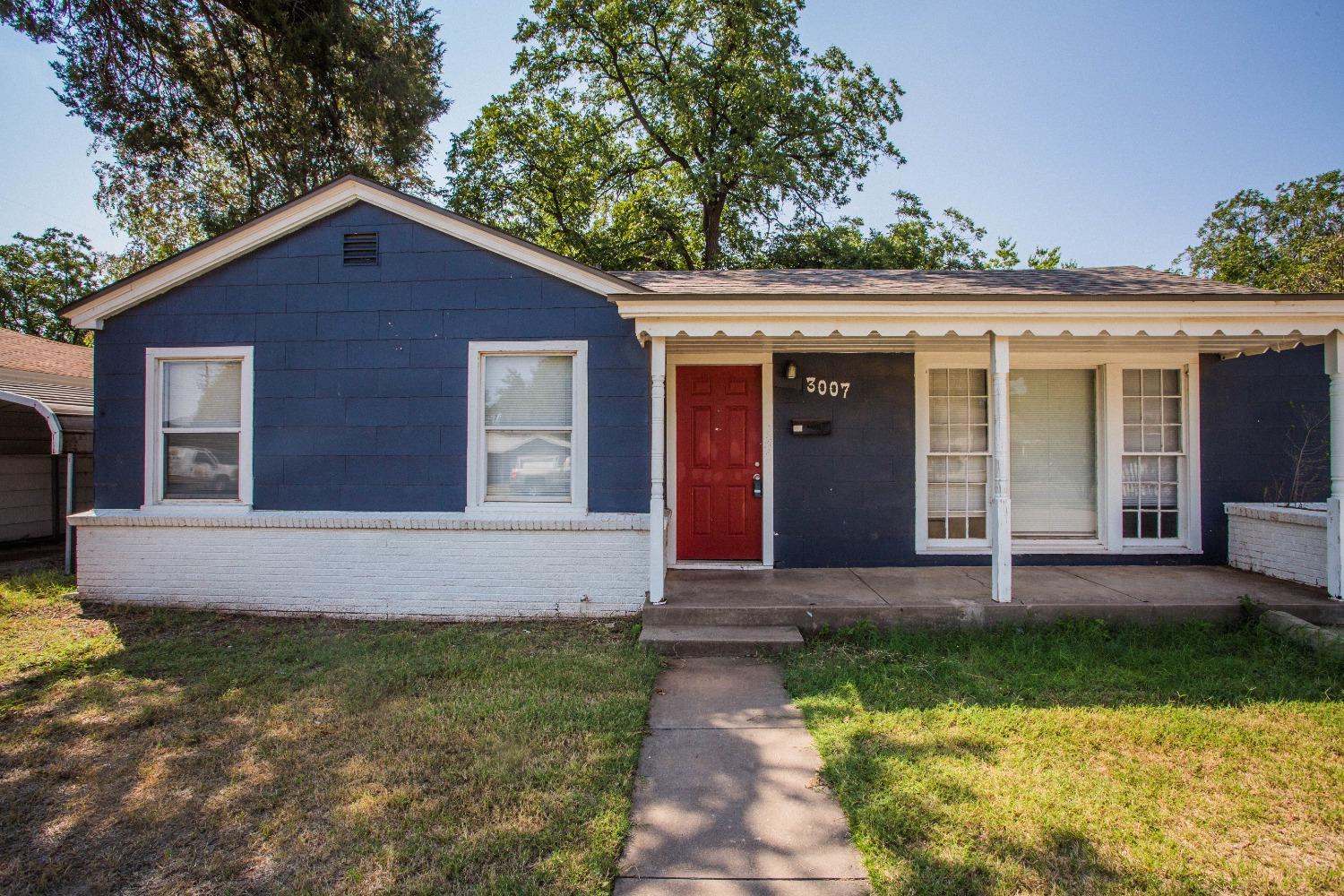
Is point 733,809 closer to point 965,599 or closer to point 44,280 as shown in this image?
point 965,599

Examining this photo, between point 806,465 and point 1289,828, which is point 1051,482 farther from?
point 1289,828

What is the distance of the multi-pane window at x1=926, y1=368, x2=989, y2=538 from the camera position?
7.18m

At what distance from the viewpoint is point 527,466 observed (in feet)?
20.9

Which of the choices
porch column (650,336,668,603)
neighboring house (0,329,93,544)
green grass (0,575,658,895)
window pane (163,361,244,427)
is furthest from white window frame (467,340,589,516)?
neighboring house (0,329,93,544)

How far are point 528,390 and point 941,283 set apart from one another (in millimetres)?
4359

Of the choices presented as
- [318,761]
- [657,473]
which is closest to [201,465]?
[318,761]

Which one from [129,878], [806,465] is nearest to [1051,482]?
[806,465]

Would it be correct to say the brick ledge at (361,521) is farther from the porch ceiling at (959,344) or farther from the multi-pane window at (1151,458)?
the multi-pane window at (1151,458)

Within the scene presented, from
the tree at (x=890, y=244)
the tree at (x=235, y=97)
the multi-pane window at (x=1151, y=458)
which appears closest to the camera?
the multi-pane window at (x=1151, y=458)

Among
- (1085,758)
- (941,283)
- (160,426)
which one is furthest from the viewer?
(941,283)

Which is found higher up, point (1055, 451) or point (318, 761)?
point (1055, 451)

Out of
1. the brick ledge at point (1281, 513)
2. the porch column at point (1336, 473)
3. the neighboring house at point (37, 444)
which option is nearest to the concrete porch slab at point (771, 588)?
the porch column at point (1336, 473)

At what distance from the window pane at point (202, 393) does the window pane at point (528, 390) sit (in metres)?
Answer: 2.61

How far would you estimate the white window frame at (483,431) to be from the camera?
620 cm
